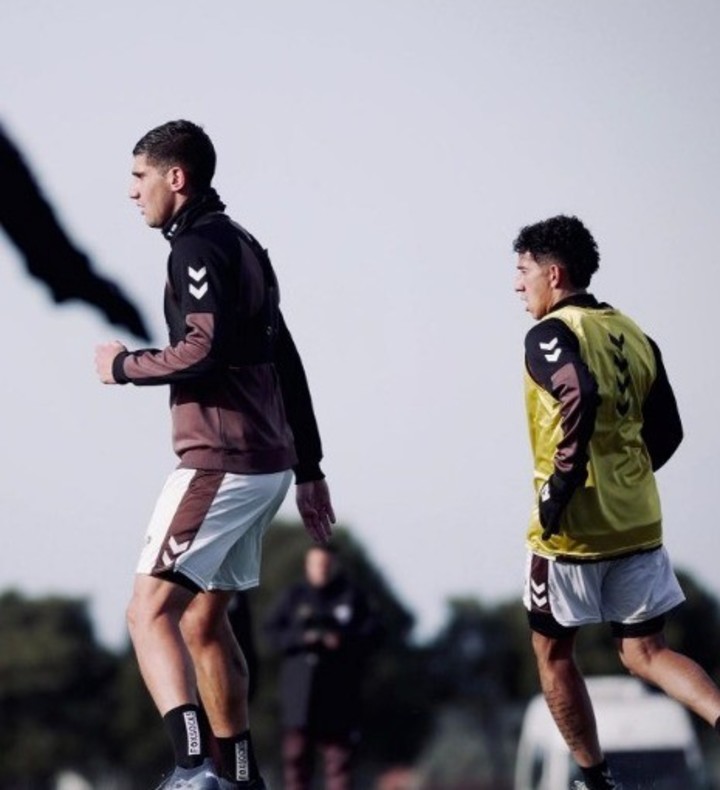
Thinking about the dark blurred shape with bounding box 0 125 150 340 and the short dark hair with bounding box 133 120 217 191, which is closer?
the short dark hair with bounding box 133 120 217 191

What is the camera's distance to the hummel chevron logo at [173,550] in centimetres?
859

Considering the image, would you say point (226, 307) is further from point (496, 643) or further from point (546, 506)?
point (496, 643)

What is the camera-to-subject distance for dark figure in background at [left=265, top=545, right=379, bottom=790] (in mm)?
16234

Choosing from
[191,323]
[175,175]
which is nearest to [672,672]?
[191,323]

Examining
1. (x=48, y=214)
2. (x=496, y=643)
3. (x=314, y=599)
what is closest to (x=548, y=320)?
(x=48, y=214)

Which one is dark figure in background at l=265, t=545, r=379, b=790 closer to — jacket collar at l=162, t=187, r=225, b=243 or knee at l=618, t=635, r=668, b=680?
knee at l=618, t=635, r=668, b=680

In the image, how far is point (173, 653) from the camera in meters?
8.52

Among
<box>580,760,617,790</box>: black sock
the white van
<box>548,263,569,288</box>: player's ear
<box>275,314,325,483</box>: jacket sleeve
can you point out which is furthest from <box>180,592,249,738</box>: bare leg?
the white van

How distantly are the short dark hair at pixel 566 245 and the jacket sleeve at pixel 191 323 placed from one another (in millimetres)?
1567

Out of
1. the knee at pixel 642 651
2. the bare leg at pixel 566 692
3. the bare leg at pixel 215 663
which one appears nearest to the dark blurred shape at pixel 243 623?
the bare leg at pixel 566 692

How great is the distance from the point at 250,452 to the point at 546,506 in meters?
1.26

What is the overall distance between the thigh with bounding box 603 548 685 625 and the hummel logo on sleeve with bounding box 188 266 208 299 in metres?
2.10

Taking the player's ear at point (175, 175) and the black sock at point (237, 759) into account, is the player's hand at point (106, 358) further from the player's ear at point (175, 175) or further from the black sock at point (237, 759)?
the black sock at point (237, 759)

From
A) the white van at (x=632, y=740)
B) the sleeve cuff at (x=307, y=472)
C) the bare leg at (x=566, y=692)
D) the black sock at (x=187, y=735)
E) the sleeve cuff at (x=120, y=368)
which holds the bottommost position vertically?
the white van at (x=632, y=740)
